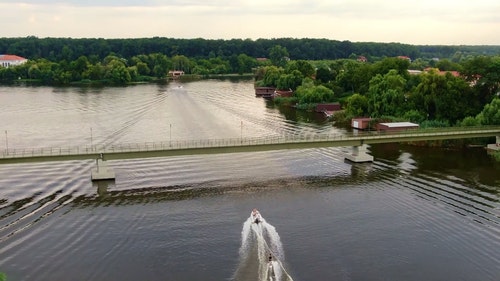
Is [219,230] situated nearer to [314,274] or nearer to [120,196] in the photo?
[314,274]

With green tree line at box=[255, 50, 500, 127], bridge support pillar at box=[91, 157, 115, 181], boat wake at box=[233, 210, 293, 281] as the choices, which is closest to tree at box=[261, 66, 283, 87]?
green tree line at box=[255, 50, 500, 127]

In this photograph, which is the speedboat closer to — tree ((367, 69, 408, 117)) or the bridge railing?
the bridge railing

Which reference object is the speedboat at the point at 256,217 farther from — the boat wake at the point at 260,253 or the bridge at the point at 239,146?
the bridge at the point at 239,146

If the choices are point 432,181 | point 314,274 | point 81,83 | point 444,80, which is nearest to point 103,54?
point 81,83

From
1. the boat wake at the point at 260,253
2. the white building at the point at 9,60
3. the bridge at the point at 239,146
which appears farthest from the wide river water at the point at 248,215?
the white building at the point at 9,60

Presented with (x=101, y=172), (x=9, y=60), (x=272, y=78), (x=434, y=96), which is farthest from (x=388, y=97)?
(x=9, y=60)

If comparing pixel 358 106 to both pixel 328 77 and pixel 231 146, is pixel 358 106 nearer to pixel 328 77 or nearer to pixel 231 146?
pixel 328 77
